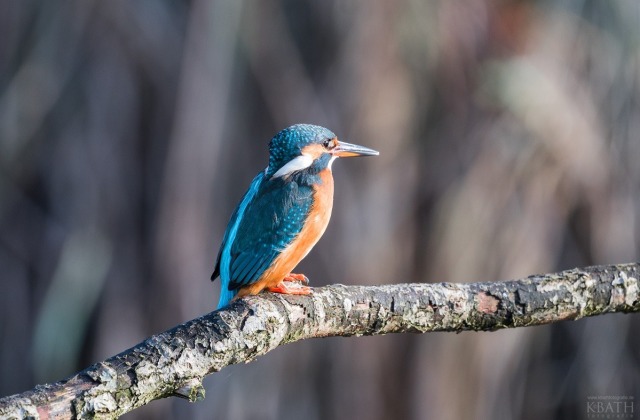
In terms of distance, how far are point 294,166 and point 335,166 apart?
115 centimetres

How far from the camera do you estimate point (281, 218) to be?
201 cm

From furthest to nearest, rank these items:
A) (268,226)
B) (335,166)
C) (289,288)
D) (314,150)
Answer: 1. (335,166)
2. (314,150)
3. (268,226)
4. (289,288)

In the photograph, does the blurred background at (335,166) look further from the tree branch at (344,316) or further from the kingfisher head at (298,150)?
the tree branch at (344,316)

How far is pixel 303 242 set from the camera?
6.70ft

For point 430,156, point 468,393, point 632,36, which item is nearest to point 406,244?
point 430,156

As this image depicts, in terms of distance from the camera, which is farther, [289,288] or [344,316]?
[289,288]

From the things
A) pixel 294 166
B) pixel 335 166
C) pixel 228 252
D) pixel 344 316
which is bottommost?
pixel 344 316

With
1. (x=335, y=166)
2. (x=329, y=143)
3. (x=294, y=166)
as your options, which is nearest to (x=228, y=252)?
(x=294, y=166)

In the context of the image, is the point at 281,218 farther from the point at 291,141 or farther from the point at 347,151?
the point at 347,151

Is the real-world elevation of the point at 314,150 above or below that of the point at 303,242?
above

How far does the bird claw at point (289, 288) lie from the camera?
1704mm

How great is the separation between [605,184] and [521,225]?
0.34 meters

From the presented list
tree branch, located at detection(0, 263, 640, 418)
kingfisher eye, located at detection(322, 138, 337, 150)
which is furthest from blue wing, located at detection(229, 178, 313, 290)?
tree branch, located at detection(0, 263, 640, 418)

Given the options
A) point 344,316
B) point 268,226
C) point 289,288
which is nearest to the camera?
point 344,316
